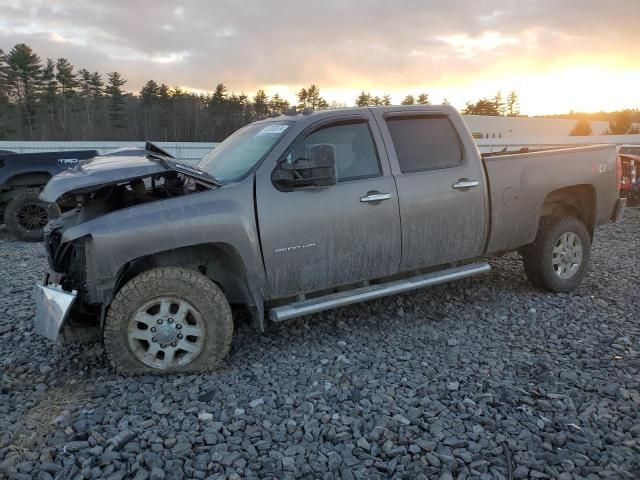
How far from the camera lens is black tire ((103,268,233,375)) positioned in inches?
136

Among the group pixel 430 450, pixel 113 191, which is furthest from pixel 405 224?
pixel 113 191

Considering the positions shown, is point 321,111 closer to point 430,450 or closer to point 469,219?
point 469,219

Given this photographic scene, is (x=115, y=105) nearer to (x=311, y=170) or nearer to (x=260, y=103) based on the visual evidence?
(x=260, y=103)

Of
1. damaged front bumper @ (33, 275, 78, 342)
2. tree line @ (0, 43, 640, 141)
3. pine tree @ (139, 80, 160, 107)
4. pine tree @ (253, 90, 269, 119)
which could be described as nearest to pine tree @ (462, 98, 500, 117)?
tree line @ (0, 43, 640, 141)

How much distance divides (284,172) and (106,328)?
1722mm

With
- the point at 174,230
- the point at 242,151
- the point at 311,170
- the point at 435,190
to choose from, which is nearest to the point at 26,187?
the point at 242,151

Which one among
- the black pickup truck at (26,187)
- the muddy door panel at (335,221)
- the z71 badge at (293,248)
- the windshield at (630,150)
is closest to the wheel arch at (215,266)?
the muddy door panel at (335,221)

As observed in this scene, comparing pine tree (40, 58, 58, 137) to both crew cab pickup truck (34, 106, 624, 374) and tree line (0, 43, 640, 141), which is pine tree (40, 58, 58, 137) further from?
crew cab pickup truck (34, 106, 624, 374)

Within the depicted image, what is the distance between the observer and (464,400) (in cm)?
328

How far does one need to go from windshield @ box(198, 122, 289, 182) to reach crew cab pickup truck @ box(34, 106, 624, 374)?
0.02m

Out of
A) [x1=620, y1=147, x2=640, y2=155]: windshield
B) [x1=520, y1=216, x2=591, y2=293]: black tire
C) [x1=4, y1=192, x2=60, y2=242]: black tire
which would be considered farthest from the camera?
[x1=620, y1=147, x2=640, y2=155]: windshield

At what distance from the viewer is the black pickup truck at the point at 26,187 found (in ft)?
29.3

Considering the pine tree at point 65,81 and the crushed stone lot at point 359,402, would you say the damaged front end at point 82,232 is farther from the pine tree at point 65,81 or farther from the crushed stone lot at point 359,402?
the pine tree at point 65,81

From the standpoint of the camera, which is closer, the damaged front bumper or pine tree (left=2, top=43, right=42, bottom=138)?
the damaged front bumper
